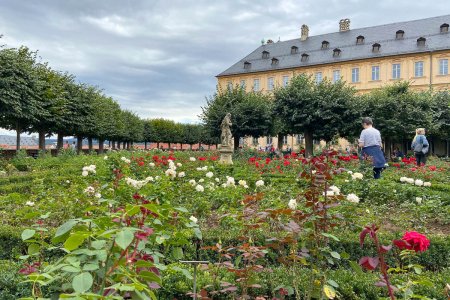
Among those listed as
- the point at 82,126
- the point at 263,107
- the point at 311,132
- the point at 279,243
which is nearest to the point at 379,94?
the point at 311,132

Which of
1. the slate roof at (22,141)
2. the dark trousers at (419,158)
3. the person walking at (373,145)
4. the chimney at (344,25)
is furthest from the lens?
the chimney at (344,25)

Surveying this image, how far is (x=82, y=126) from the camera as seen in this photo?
27.7 metres

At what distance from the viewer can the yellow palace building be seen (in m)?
41.9

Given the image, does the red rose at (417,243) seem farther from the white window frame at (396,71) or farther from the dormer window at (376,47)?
the dormer window at (376,47)

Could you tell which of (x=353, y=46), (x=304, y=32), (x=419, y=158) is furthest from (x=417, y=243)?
(x=304, y=32)

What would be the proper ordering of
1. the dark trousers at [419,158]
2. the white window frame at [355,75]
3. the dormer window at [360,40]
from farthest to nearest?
the dormer window at [360,40], the white window frame at [355,75], the dark trousers at [419,158]

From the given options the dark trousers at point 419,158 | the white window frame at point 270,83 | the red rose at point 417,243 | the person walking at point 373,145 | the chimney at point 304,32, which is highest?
the chimney at point 304,32

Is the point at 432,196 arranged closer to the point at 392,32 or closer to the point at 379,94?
the point at 379,94

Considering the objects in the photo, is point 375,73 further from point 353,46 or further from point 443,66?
point 443,66

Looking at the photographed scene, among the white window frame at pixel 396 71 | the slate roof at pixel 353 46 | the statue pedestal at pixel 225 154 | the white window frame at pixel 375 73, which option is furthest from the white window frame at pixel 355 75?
the statue pedestal at pixel 225 154

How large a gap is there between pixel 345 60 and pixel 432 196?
42.1m

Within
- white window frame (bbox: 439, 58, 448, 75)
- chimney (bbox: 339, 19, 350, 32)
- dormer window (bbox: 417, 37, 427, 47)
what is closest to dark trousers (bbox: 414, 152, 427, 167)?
white window frame (bbox: 439, 58, 448, 75)

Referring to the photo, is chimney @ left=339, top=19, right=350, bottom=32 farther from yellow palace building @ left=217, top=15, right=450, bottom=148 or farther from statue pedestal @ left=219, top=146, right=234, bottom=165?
statue pedestal @ left=219, top=146, right=234, bottom=165

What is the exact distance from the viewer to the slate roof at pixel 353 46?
42.9m
